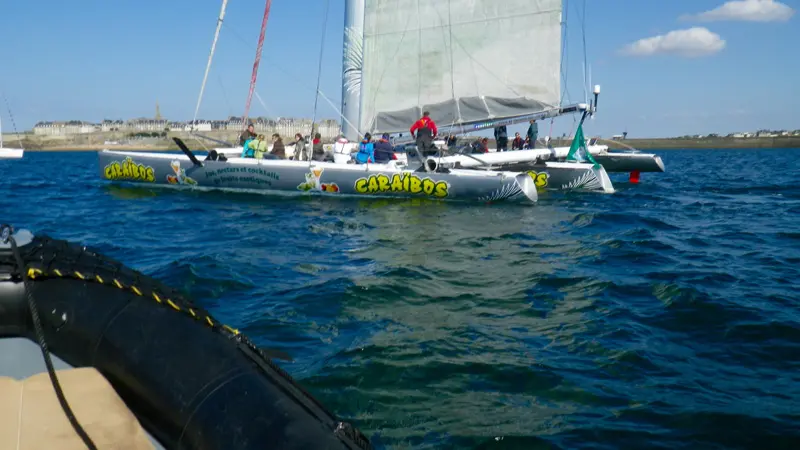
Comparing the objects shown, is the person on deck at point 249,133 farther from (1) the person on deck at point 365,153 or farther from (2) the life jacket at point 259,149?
(1) the person on deck at point 365,153

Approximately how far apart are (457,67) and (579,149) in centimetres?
404

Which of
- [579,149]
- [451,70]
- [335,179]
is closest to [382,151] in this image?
[335,179]

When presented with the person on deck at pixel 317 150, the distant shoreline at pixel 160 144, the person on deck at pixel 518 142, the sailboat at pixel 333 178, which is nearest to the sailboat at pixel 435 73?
the person on deck at pixel 317 150

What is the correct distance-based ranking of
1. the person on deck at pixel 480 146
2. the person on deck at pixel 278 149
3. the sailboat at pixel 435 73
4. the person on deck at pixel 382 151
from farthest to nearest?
the person on deck at pixel 480 146 < the sailboat at pixel 435 73 < the person on deck at pixel 278 149 < the person on deck at pixel 382 151

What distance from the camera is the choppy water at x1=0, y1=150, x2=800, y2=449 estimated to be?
382 centimetres

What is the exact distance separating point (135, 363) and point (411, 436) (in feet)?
4.98

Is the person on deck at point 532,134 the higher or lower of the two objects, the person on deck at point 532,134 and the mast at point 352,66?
the lower

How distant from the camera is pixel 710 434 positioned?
363cm

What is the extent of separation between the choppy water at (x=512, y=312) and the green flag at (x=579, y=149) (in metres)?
5.12

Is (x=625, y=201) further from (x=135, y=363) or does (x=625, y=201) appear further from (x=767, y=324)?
(x=135, y=363)

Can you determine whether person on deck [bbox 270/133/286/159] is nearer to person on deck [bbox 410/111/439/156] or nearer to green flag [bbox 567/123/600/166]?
person on deck [bbox 410/111/439/156]

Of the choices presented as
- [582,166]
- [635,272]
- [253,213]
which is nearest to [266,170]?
[253,213]

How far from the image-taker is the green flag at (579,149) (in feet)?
57.1

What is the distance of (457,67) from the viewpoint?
17.3 m
